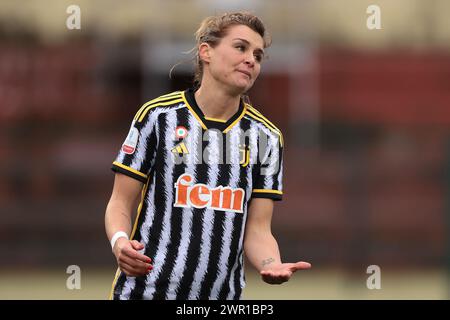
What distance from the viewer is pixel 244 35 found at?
15.2 ft

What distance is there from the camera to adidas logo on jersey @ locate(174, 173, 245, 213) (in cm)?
461

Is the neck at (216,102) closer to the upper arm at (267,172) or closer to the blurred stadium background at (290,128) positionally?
the upper arm at (267,172)

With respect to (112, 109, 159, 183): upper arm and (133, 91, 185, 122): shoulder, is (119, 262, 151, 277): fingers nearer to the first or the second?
(112, 109, 159, 183): upper arm

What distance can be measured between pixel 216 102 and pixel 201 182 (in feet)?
1.24

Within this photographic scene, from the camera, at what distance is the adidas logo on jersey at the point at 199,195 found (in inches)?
181

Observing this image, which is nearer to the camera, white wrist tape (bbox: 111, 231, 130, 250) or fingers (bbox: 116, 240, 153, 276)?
fingers (bbox: 116, 240, 153, 276)

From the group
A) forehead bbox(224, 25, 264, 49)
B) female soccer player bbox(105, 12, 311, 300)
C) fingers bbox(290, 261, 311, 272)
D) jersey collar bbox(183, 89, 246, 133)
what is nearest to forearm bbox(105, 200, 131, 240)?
female soccer player bbox(105, 12, 311, 300)

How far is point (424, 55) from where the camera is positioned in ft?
55.4

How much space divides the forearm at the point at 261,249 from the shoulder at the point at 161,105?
697 millimetres

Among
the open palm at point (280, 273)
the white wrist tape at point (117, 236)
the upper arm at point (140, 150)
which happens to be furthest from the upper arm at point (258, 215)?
the white wrist tape at point (117, 236)

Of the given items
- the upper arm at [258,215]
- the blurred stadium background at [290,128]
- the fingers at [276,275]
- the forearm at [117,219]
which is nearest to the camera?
the fingers at [276,275]

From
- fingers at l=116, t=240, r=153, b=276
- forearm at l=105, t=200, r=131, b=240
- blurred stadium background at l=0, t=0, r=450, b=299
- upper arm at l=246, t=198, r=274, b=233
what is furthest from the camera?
blurred stadium background at l=0, t=0, r=450, b=299

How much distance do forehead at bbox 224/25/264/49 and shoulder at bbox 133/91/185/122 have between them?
373 millimetres

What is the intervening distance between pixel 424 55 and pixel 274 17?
2578 mm
